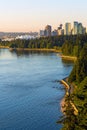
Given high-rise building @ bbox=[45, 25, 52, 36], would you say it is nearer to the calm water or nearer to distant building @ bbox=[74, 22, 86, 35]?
distant building @ bbox=[74, 22, 86, 35]

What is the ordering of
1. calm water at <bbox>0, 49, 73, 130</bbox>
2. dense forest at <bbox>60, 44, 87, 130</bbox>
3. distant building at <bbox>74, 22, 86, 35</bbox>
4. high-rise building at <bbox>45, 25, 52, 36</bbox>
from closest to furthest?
dense forest at <bbox>60, 44, 87, 130</bbox>
calm water at <bbox>0, 49, 73, 130</bbox>
distant building at <bbox>74, 22, 86, 35</bbox>
high-rise building at <bbox>45, 25, 52, 36</bbox>

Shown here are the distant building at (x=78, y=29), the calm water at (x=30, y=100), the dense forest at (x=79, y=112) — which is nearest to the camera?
the dense forest at (x=79, y=112)

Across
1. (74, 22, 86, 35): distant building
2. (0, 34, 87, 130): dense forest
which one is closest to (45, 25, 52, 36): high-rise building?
(74, 22, 86, 35): distant building

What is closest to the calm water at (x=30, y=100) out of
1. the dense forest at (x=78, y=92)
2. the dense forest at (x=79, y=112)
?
the dense forest at (x=78, y=92)

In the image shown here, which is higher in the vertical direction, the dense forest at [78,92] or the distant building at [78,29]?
the distant building at [78,29]

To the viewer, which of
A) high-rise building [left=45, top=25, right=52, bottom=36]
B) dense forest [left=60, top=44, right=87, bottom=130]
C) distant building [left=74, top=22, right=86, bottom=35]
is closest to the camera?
dense forest [left=60, top=44, right=87, bottom=130]

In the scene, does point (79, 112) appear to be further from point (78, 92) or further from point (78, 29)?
point (78, 29)

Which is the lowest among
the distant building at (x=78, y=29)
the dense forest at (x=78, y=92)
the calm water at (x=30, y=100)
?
the calm water at (x=30, y=100)

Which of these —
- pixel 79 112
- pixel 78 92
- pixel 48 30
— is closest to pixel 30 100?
pixel 78 92

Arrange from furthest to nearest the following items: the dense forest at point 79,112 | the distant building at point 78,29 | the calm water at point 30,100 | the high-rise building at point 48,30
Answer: the high-rise building at point 48,30 → the distant building at point 78,29 → the calm water at point 30,100 → the dense forest at point 79,112

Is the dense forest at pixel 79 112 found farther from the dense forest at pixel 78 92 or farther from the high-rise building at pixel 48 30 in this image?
→ the high-rise building at pixel 48 30

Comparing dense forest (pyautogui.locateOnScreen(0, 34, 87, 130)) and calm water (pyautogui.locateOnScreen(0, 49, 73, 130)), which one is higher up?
dense forest (pyautogui.locateOnScreen(0, 34, 87, 130))
